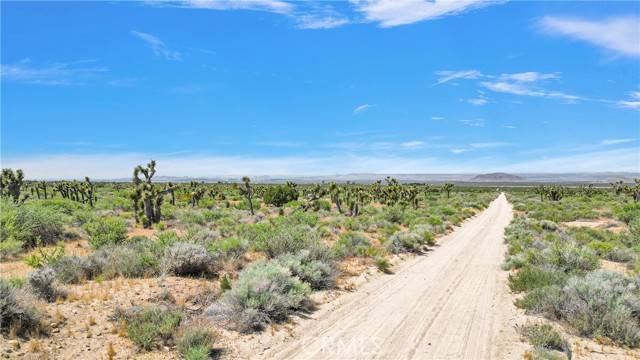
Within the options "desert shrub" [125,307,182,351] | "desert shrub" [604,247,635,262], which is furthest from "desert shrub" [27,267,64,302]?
"desert shrub" [604,247,635,262]

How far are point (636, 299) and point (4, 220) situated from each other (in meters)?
20.9

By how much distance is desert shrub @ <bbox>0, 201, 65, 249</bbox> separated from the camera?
15253mm

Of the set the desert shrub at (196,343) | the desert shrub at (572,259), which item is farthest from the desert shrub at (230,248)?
the desert shrub at (572,259)

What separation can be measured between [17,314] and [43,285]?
183 centimetres

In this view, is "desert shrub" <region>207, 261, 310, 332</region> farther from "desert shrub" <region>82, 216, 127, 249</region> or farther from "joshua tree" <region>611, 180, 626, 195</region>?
"joshua tree" <region>611, 180, 626, 195</region>

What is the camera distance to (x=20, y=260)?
1388cm

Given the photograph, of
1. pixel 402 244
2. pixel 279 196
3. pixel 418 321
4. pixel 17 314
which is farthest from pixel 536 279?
pixel 279 196

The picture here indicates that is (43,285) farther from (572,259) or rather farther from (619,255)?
(619,255)

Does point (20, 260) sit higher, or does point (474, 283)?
point (20, 260)

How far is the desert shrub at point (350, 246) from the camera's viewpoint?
15922 millimetres

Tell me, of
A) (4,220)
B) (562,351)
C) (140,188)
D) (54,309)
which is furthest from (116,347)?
(140,188)

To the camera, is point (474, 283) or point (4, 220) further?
Result: point (4, 220)

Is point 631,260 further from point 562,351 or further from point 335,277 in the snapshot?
point 335,277

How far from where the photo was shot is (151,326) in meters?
7.55
